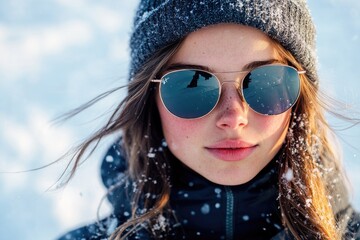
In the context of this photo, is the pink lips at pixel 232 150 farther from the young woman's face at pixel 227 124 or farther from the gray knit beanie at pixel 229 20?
the gray knit beanie at pixel 229 20

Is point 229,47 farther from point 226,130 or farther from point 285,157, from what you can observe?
point 285,157

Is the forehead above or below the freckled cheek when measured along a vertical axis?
above

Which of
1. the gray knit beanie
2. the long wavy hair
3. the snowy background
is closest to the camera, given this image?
the gray knit beanie

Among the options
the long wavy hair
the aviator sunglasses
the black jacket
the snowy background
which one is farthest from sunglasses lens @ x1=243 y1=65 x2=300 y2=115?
the snowy background

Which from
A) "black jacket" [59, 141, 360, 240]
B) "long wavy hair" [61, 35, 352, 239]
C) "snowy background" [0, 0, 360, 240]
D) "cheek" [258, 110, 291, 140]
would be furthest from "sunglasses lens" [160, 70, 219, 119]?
"snowy background" [0, 0, 360, 240]

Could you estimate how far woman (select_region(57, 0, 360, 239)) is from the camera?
6.48ft

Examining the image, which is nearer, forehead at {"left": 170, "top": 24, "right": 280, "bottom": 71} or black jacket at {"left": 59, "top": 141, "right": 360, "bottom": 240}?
forehead at {"left": 170, "top": 24, "right": 280, "bottom": 71}

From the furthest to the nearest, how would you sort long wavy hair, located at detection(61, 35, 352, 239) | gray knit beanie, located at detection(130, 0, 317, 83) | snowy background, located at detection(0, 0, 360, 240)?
snowy background, located at detection(0, 0, 360, 240), long wavy hair, located at detection(61, 35, 352, 239), gray knit beanie, located at detection(130, 0, 317, 83)

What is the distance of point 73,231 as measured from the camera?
2.79 metres

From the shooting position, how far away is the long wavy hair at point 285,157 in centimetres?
217

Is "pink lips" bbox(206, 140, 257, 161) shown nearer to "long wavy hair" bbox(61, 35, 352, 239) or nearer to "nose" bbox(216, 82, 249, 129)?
"nose" bbox(216, 82, 249, 129)

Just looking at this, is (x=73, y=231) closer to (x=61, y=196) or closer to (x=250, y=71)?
(x=61, y=196)

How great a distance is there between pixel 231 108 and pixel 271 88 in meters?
0.18

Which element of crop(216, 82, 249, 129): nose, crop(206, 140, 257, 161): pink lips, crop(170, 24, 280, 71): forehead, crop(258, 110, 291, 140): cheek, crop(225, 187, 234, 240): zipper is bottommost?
crop(225, 187, 234, 240): zipper
